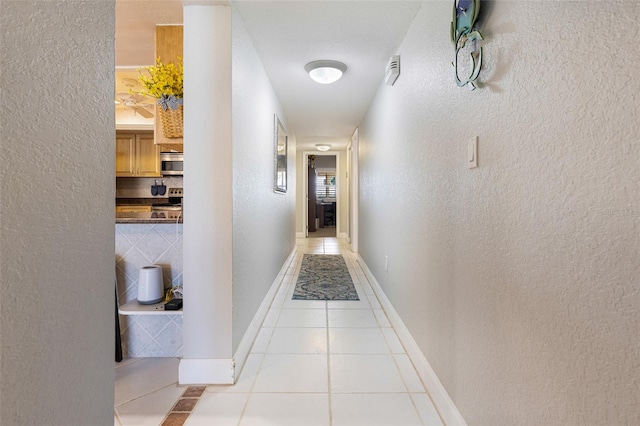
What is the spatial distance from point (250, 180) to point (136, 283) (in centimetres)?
94

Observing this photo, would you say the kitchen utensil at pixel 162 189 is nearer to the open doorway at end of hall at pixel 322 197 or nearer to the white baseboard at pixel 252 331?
the white baseboard at pixel 252 331

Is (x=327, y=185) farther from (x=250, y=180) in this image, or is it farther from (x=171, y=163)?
(x=250, y=180)

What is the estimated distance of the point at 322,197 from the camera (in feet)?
39.7

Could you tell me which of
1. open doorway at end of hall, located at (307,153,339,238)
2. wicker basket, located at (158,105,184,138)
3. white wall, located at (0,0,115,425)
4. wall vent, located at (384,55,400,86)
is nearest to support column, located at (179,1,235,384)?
wicker basket, located at (158,105,184,138)

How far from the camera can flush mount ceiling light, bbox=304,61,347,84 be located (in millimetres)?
2539

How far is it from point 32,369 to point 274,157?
2727 millimetres

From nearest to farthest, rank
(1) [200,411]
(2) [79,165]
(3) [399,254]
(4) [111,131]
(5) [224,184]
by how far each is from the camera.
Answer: (2) [79,165] → (4) [111,131] → (1) [200,411] → (5) [224,184] → (3) [399,254]

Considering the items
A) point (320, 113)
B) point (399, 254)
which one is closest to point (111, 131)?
point (399, 254)

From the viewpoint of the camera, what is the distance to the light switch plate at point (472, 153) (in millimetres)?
1143

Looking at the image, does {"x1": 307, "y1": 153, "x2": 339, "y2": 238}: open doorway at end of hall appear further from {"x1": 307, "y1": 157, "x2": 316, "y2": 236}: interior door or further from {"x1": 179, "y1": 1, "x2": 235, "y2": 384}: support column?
{"x1": 179, "y1": 1, "x2": 235, "y2": 384}: support column

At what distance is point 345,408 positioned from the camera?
1.47 m

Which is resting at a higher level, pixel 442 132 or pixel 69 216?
pixel 442 132

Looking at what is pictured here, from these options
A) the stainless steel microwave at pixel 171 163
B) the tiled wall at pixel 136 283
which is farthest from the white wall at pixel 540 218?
the stainless steel microwave at pixel 171 163

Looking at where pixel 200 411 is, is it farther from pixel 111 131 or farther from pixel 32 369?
pixel 111 131
